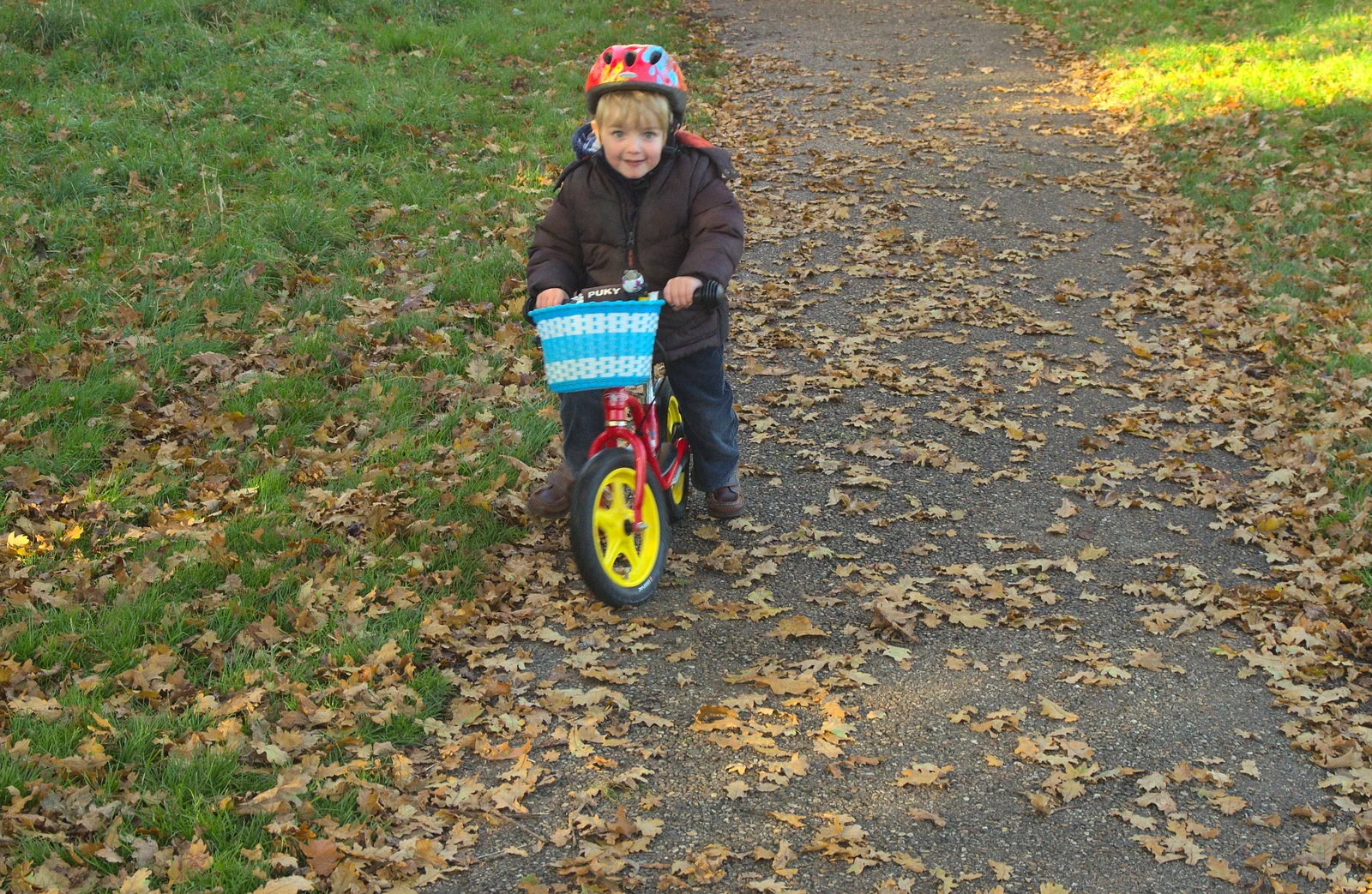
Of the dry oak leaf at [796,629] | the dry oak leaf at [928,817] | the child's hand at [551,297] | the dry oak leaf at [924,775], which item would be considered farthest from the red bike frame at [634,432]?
the dry oak leaf at [928,817]

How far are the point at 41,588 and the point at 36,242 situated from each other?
13.2 feet

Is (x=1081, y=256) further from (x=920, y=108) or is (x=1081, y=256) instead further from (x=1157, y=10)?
(x=1157, y=10)

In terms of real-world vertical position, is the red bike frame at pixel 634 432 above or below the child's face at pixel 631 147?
below

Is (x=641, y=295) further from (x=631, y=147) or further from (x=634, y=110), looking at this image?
(x=634, y=110)

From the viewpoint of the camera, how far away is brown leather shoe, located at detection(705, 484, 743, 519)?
568 centimetres

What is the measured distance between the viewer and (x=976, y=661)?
15.1 ft

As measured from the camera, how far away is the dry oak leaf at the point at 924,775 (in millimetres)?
3912

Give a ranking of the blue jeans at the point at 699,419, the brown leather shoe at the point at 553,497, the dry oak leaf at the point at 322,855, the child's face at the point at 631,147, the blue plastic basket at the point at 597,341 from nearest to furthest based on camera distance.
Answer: the dry oak leaf at the point at 322,855, the blue plastic basket at the point at 597,341, the child's face at the point at 631,147, the blue jeans at the point at 699,419, the brown leather shoe at the point at 553,497

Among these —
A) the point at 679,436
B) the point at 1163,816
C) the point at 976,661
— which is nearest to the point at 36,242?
the point at 679,436

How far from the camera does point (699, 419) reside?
5414mm

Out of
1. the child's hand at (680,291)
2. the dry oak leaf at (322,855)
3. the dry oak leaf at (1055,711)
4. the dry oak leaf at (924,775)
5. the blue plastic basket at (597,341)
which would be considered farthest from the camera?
the child's hand at (680,291)

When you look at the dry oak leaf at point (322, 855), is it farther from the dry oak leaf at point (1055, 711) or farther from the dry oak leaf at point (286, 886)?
the dry oak leaf at point (1055, 711)

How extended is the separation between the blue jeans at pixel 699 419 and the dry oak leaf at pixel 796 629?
0.99m

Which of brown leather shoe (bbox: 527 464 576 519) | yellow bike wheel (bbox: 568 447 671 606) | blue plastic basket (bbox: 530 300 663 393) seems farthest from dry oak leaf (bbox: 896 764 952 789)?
brown leather shoe (bbox: 527 464 576 519)
